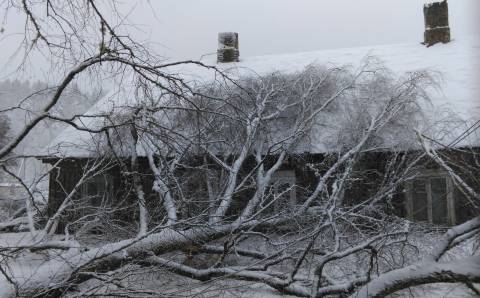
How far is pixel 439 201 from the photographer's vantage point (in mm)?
10180

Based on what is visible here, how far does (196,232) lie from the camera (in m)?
6.93

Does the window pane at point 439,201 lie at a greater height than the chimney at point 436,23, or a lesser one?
lesser

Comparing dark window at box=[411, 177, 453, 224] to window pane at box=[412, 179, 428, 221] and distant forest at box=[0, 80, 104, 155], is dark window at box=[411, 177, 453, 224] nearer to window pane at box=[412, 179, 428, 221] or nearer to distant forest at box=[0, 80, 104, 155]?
window pane at box=[412, 179, 428, 221]

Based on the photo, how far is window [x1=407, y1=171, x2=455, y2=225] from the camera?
9.84 m

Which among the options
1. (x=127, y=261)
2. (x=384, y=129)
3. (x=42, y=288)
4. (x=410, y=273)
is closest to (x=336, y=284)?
(x=410, y=273)

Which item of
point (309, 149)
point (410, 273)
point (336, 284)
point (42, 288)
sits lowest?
point (336, 284)

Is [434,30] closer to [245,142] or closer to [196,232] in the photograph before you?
[245,142]

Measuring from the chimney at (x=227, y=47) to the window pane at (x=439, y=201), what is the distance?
27.3ft

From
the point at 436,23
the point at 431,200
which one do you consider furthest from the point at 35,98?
the point at 436,23

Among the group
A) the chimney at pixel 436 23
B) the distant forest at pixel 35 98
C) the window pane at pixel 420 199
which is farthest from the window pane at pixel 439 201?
the distant forest at pixel 35 98

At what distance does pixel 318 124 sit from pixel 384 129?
5.43 ft

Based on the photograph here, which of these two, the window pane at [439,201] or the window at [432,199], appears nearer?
the window at [432,199]

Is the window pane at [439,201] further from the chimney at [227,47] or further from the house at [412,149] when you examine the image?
the chimney at [227,47]

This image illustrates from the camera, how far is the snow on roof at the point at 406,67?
10.2 meters
